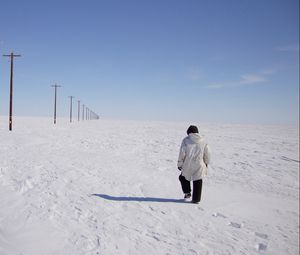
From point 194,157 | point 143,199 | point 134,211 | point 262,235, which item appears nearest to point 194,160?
point 194,157

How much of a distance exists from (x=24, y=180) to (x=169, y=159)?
665 centimetres

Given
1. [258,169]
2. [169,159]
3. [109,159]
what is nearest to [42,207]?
[109,159]

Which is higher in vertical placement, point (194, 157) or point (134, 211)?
point (194, 157)

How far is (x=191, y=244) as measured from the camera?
158 inches

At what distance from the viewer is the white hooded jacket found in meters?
5.83

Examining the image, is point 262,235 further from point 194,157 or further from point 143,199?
point 143,199

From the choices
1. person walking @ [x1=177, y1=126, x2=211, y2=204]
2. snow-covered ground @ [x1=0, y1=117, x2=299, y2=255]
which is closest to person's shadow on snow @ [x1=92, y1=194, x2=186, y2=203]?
snow-covered ground @ [x1=0, y1=117, x2=299, y2=255]

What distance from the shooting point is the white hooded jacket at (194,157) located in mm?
5828

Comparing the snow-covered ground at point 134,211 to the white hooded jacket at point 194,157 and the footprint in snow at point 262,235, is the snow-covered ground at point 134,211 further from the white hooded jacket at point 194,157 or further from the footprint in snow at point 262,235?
the white hooded jacket at point 194,157

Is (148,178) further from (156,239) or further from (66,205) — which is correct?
(156,239)

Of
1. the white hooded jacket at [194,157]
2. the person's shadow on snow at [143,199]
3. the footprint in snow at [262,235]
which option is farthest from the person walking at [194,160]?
the footprint in snow at [262,235]

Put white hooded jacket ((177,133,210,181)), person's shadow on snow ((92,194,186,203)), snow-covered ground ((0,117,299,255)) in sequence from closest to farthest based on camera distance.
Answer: snow-covered ground ((0,117,299,255))
white hooded jacket ((177,133,210,181))
person's shadow on snow ((92,194,186,203))

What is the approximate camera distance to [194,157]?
5852mm

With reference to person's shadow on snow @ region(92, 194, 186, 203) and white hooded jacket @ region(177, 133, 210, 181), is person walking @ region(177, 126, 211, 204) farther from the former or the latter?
person's shadow on snow @ region(92, 194, 186, 203)
